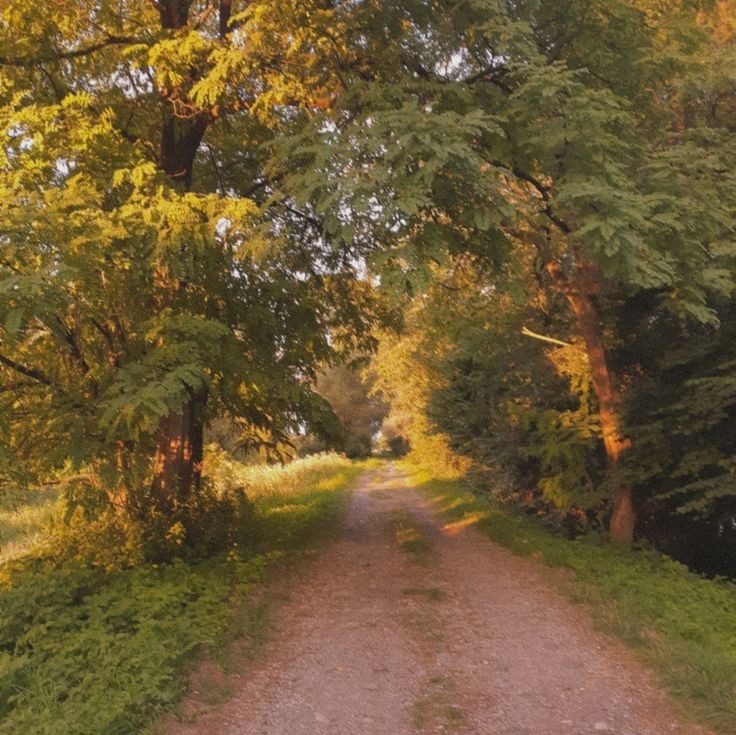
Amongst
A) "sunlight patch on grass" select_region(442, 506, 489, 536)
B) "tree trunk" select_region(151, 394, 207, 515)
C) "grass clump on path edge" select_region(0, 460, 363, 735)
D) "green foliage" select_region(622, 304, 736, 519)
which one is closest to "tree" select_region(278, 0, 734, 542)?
"green foliage" select_region(622, 304, 736, 519)

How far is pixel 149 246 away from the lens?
7699 mm

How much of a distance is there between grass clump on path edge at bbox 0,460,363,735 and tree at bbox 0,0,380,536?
45.9 inches

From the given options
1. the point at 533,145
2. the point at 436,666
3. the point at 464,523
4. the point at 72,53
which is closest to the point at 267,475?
the point at 464,523

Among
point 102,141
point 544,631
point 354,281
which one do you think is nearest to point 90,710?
point 544,631

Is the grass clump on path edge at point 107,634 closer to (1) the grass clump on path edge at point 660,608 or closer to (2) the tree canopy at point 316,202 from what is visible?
(2) the tree canopy at point 316,202

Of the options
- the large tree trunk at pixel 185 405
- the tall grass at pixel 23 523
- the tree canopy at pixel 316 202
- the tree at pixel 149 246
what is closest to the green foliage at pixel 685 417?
the tree canopy at pixel 316 202

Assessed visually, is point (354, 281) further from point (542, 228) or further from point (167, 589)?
point (167, 589)

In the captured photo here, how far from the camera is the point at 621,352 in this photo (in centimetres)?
1297

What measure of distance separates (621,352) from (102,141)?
9511 mm

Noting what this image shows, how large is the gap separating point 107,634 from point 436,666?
3.04 metres

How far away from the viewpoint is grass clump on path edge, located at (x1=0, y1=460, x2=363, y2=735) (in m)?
4.96

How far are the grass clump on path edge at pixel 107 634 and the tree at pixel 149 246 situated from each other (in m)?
1.17

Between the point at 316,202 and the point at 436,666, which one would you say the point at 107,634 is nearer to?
the point at 436,666

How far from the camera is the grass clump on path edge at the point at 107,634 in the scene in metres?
4.96
